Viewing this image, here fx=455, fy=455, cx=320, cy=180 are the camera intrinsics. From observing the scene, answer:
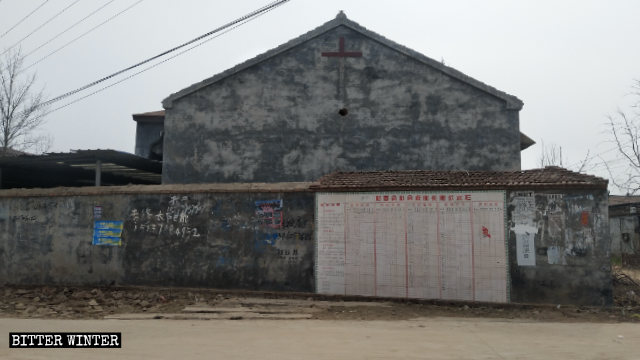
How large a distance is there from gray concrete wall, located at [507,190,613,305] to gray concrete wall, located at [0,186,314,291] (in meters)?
4.60

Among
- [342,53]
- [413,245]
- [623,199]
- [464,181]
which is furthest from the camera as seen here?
[623,199]

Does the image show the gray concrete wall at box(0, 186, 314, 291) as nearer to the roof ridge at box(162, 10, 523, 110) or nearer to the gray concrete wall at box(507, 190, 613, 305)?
the gray concrete wall at box(507, 190, 613, 305)

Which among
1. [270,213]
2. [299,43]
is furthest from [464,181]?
[299,43]

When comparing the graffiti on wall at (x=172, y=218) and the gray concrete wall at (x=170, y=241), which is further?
the graffiti on wall at (x=172, y=218)

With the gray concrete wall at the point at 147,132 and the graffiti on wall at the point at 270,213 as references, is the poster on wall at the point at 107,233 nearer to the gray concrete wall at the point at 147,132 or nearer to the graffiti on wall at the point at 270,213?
the graffiti on wall at the point at 270,213

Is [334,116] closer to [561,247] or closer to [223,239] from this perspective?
[223,239]

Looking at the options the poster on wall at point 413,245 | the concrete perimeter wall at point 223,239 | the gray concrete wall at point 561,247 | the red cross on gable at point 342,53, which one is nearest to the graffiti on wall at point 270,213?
the concrete perimeter wall at point 223,239

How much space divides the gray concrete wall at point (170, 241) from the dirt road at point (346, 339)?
237 cm

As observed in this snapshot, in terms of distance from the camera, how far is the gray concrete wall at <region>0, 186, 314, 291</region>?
425 inches

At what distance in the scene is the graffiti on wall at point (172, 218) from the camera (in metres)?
11.3

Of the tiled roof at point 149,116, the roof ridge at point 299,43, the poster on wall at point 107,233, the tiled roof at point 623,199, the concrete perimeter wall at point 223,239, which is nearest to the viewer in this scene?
the concrete perimeter wall at point 223,239

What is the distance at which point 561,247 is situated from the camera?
31.5 ft

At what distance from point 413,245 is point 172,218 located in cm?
596

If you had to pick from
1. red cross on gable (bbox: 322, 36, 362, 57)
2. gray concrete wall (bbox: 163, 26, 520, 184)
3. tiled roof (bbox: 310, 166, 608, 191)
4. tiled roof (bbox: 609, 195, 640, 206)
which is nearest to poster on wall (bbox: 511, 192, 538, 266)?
tiled roof (bbox: 310, 166, 608, 191)
